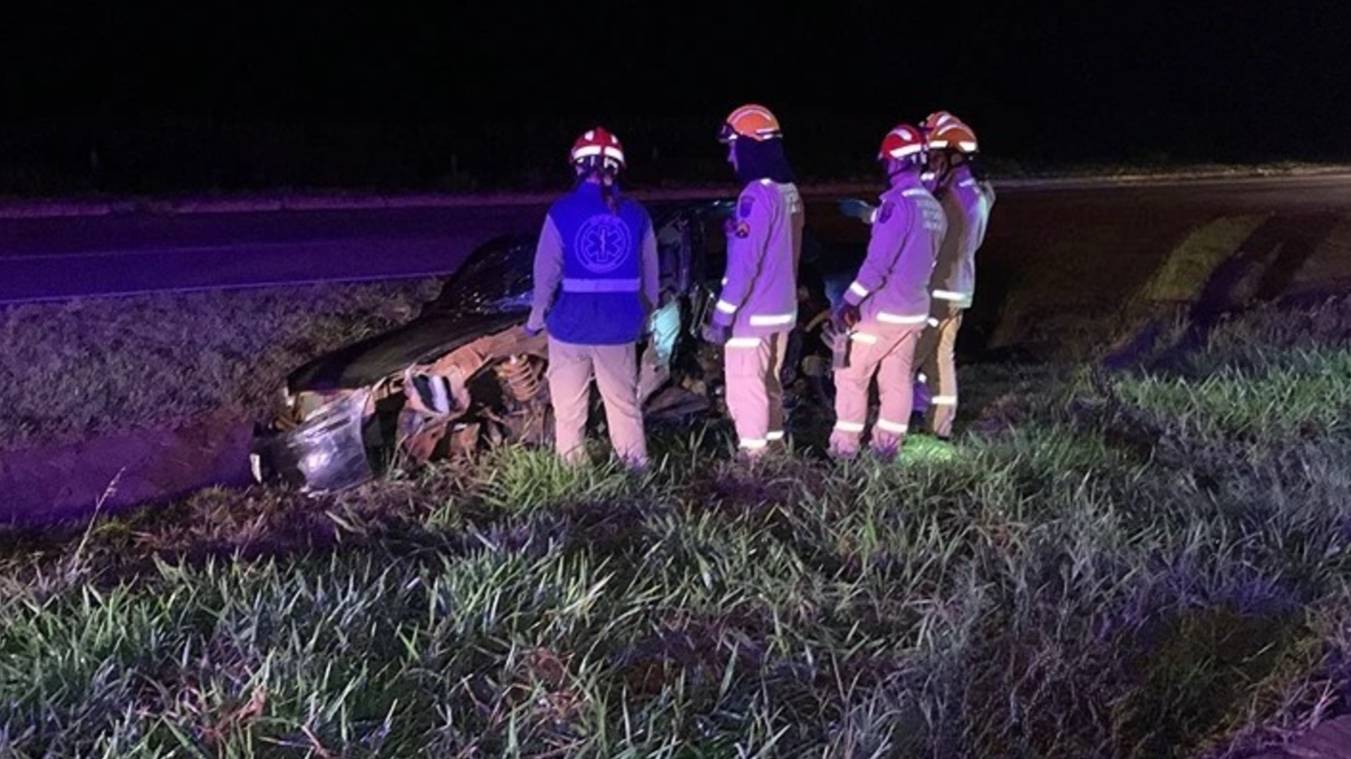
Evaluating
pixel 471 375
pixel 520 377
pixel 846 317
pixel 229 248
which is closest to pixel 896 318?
pixel 846 317

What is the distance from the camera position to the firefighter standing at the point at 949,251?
23.8 ft

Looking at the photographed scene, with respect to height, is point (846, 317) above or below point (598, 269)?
below

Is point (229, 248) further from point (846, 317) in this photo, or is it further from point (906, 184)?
point (906, 184)

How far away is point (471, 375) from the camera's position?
667cm

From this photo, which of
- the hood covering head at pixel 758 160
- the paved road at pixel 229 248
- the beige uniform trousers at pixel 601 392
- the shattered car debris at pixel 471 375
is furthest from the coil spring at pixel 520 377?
the paved road at pixel 229 248

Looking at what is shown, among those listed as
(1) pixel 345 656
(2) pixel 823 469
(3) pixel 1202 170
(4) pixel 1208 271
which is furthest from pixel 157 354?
(3) pixel 1202 170

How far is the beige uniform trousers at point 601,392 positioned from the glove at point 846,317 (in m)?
1.14

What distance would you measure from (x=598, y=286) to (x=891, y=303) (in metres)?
1.50

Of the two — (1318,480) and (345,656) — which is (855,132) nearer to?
(1318,480)

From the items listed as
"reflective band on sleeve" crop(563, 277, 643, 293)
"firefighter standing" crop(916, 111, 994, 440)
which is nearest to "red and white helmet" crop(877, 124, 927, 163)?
"firefighter standing" crop(916, 111, 994, 440)

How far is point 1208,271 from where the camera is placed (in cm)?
1205

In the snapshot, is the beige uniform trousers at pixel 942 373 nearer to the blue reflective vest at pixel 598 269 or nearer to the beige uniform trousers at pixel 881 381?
the beige uniform trousers at pixel 881 381

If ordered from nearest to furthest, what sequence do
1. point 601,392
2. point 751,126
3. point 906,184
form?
point 751,126 < point 601,392 < point 906,184

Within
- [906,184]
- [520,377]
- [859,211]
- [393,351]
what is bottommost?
[520,377]
